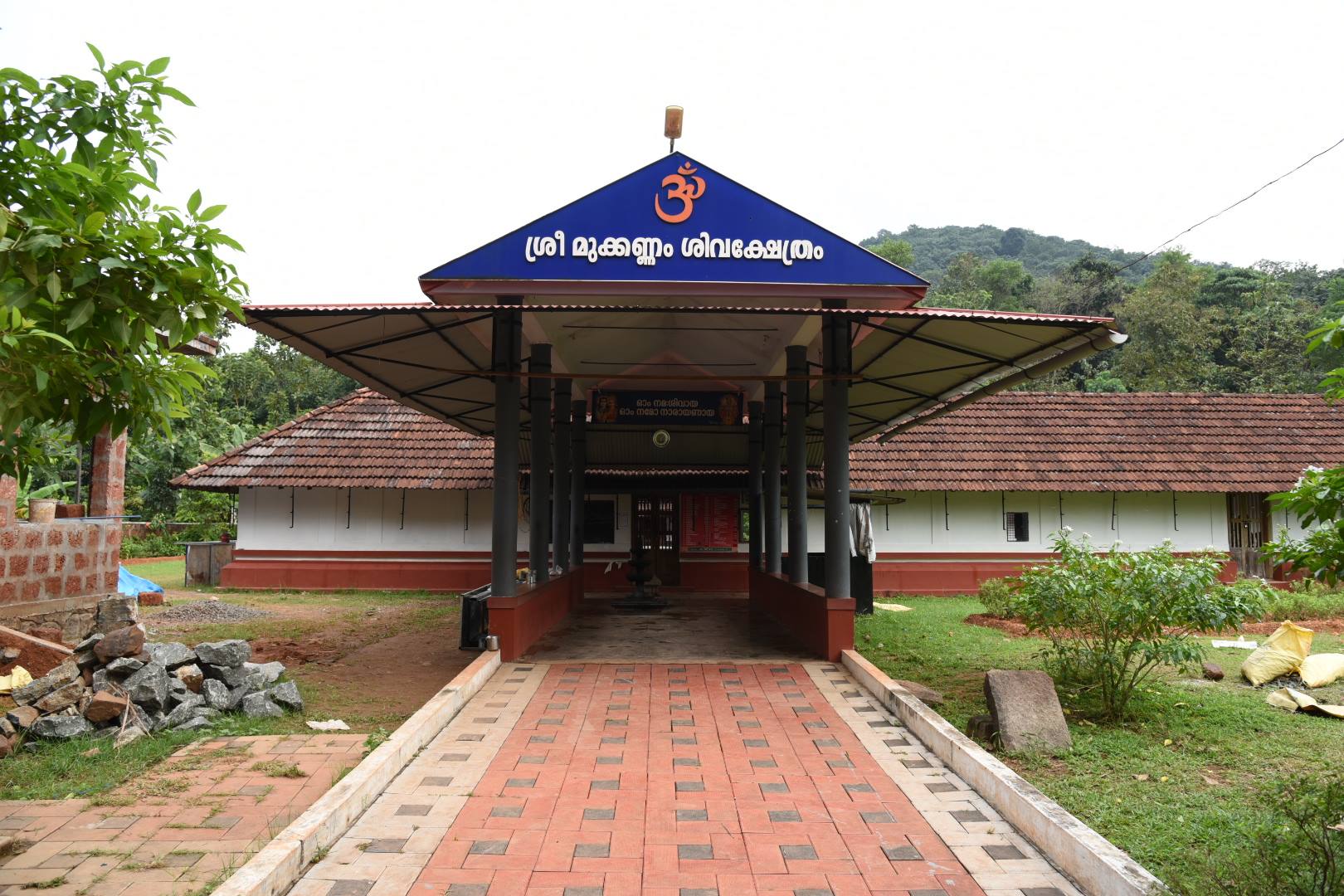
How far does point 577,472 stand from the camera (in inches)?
611

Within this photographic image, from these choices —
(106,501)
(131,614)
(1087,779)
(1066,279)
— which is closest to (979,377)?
(1087,779)

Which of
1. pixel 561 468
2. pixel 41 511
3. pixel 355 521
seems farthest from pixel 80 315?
pixel 355 521

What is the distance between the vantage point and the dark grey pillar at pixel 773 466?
13.6 meters

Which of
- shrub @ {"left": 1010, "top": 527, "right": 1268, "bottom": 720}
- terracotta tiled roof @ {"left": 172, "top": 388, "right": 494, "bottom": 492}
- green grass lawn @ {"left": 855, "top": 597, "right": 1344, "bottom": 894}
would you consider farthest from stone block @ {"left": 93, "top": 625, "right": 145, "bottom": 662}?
terracotta tiled roof @ {"left": 172, "top": 388, "right": 494, "bottom": 492}

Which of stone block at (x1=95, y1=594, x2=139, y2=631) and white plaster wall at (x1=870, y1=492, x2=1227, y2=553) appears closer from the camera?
stone block at (x1=95, y1=594, x2=139, y2=631)

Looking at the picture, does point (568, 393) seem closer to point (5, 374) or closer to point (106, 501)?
point (106, 501)

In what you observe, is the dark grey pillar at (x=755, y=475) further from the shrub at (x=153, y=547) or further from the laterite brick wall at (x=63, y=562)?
the shrub at (x=153, y=547)

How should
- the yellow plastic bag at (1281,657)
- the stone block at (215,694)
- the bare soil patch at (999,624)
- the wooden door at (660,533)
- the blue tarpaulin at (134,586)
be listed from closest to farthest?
the stone block at (215,694) → the yellow plastic bag at (1281,657) → the bare soil patch at (999,624) → the blue tarpaulin at (134,586) → the wooden door at (660,533)

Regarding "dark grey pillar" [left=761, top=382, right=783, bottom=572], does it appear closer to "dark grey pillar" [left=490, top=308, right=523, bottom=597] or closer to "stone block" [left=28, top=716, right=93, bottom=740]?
"dark grey pillar" [left=490, top=308, right=523, bottom=597]

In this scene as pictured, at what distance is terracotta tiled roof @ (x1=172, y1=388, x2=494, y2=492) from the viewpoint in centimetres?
1834

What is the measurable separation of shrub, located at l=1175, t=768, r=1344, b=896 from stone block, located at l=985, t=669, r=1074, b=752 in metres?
1.99

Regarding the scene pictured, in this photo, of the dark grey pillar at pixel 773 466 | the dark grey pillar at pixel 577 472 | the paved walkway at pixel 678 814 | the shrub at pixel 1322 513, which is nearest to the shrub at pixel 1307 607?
the dark grey pillar at pixel 773 466

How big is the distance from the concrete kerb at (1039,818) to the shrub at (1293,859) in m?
0.24

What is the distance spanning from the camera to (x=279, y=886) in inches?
142
